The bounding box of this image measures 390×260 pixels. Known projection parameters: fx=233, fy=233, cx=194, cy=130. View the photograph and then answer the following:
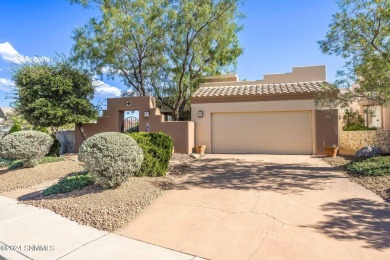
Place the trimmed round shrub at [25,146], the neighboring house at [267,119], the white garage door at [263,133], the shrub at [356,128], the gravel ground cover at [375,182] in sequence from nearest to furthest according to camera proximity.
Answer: the gravel ground cover at [375,182], the trimmed round shrub at [25,146], the neighboring house at [267,119], the white garage door at [263,133], the shrub at [356,128]

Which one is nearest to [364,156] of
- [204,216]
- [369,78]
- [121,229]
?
[369,78]

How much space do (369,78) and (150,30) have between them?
10.8 m

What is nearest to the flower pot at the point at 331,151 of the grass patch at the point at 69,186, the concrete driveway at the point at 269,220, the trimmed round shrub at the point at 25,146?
the concrete driveway at the point at 269,220

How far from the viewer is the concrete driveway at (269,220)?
3426 mm

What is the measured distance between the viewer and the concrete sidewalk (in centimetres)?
334

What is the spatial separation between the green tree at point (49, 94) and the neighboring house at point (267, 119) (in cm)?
693

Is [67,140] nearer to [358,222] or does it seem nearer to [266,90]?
[266,90]

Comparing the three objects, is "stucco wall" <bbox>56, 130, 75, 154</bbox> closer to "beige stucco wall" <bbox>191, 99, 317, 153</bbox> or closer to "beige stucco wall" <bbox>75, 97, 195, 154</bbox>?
"beige stucco wall" <bbox>75, 97, 195, 154</bbox>

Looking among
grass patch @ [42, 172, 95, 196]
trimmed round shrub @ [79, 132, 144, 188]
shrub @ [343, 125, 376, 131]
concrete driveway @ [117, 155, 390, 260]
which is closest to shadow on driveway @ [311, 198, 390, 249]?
concrete driveway @ [117, 155, 390, 260]

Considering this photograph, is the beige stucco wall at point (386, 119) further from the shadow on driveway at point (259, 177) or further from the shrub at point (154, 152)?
the shrub at point (154, 152)

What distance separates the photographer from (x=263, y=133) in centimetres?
1326

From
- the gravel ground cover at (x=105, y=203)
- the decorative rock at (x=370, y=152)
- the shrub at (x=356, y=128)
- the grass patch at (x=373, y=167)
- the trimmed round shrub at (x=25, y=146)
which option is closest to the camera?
the gravel ground cover at (x=105, y=203)

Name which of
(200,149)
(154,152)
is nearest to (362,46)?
(154,152)

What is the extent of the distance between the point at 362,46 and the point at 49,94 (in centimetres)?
1504
